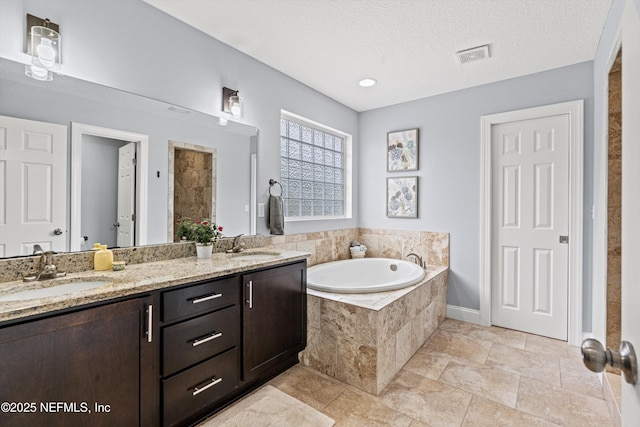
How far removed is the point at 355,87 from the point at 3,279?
3.06 metres

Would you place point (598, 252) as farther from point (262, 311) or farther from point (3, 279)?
point (3, 279)

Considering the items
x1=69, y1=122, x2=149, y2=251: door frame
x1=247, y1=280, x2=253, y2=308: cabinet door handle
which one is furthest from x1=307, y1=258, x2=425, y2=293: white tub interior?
x1=69, y1=122, x2=149, y2=251: door frame

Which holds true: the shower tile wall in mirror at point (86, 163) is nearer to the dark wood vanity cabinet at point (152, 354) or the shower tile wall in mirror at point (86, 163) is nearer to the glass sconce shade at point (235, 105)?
the glass sconce shade at point (235, 105)

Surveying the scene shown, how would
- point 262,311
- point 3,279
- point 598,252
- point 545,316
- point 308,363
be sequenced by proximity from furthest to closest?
point 545,316 < point 308,363 < point 598,252 < point 262,311 < point 3,279

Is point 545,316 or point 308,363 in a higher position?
point 545,316

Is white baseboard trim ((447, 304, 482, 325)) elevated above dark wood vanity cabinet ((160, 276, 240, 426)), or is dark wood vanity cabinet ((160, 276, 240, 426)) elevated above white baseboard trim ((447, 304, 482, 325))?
dark wood vanity cabinet ((160, 276, 240, 426))

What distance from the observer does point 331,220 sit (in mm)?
3646

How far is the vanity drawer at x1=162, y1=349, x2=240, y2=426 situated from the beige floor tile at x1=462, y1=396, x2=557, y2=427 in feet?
4.50

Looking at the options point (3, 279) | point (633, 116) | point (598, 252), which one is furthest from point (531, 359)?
point (3, 279)

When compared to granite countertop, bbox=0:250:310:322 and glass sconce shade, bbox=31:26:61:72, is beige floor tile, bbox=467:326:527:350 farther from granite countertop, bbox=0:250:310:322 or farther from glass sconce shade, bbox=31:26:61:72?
glass sconce shade, bbox=31:26:61:72

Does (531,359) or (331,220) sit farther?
(331,220)

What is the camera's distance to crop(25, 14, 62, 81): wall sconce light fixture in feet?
5.03

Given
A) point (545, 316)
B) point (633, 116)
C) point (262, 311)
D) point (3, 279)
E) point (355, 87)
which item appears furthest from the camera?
point (355, 87)

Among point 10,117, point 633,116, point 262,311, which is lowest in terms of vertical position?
point 262,311
